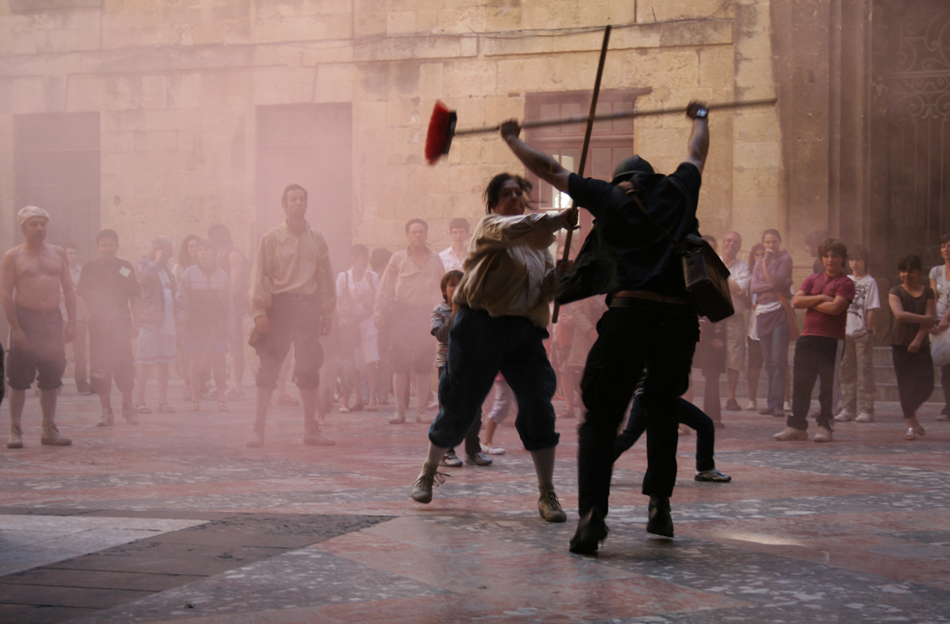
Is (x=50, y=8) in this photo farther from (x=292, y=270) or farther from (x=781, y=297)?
(x=781, y=297)

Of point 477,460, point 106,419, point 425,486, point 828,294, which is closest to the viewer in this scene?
point 425,486

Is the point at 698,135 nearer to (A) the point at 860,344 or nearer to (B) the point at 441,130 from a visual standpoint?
(B) the point at 441,130

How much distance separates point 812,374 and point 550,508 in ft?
12.7

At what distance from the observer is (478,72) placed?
43.3ft

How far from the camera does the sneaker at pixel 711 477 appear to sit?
17.7 ft

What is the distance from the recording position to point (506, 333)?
14.3 ft

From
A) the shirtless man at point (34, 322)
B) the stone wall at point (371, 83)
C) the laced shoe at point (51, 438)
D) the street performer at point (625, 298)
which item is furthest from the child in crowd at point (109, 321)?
the street performer at point (625, 298)

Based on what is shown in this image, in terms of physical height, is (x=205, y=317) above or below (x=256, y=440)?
above

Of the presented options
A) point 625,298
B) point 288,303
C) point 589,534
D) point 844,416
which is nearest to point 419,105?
point 288,303

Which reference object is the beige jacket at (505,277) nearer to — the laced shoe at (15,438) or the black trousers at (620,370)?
the black trousers at (620,370)

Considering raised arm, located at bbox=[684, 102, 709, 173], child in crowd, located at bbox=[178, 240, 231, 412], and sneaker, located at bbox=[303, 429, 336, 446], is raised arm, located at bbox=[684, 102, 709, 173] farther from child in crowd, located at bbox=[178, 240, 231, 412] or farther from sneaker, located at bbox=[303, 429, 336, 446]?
child in crowd, located at bbox=[178, 240, 231, 412]

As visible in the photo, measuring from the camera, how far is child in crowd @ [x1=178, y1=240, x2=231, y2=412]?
10242mm

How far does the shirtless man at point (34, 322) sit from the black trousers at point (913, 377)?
21.3 feet

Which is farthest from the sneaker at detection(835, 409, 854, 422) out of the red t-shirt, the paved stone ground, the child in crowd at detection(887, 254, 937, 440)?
the paved stone ground
